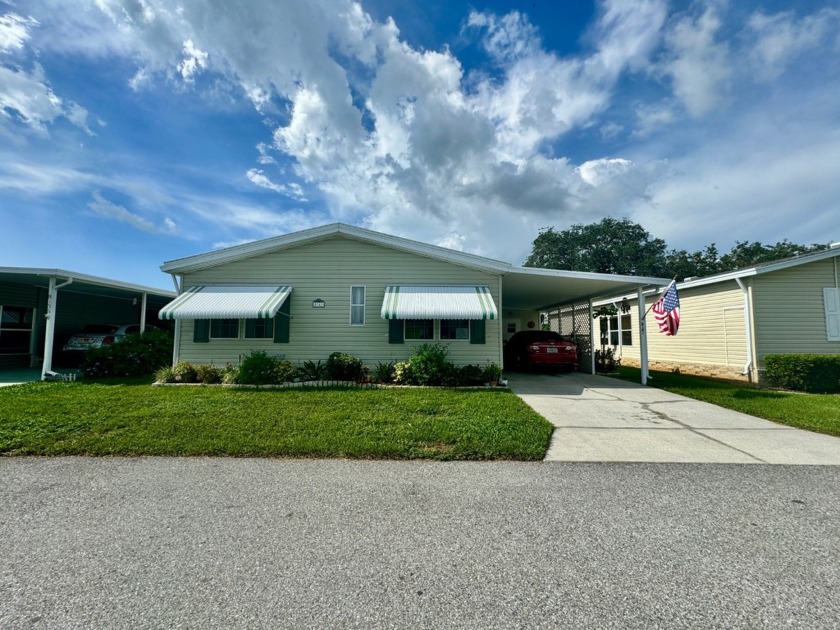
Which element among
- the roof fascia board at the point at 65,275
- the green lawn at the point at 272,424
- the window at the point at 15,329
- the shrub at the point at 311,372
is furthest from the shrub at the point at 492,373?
the window at the point at 15,329

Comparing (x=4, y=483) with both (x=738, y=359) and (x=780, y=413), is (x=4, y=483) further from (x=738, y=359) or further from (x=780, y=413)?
(x=738, y=359)

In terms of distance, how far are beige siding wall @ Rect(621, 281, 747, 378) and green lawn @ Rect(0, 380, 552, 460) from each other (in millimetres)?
8064

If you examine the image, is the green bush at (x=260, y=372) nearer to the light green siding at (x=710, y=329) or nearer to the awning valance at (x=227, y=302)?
the awning valance at (x=227, y=302)

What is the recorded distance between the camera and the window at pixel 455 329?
10445mm

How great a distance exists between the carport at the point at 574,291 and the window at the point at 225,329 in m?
7.64

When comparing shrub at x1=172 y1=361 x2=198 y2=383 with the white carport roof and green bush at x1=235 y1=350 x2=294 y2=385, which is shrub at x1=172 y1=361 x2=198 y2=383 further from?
the white carport roof

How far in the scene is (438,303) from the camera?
9.62 m

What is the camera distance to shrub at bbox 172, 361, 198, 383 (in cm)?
956

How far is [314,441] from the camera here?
4879 millimetres

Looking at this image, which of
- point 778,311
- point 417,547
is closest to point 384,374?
point 417,547

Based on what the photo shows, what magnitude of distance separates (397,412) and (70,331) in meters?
15.0

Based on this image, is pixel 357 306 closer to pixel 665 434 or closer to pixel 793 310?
pixel 665 434

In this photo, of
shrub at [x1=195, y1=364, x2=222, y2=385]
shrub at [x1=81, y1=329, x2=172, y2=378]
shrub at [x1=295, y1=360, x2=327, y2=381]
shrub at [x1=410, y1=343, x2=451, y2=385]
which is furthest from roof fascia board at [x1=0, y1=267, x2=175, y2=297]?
shrub at [x1=410, y1=343, x2=451, y2=385]

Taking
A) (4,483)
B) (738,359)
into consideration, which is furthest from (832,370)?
(4,483)
